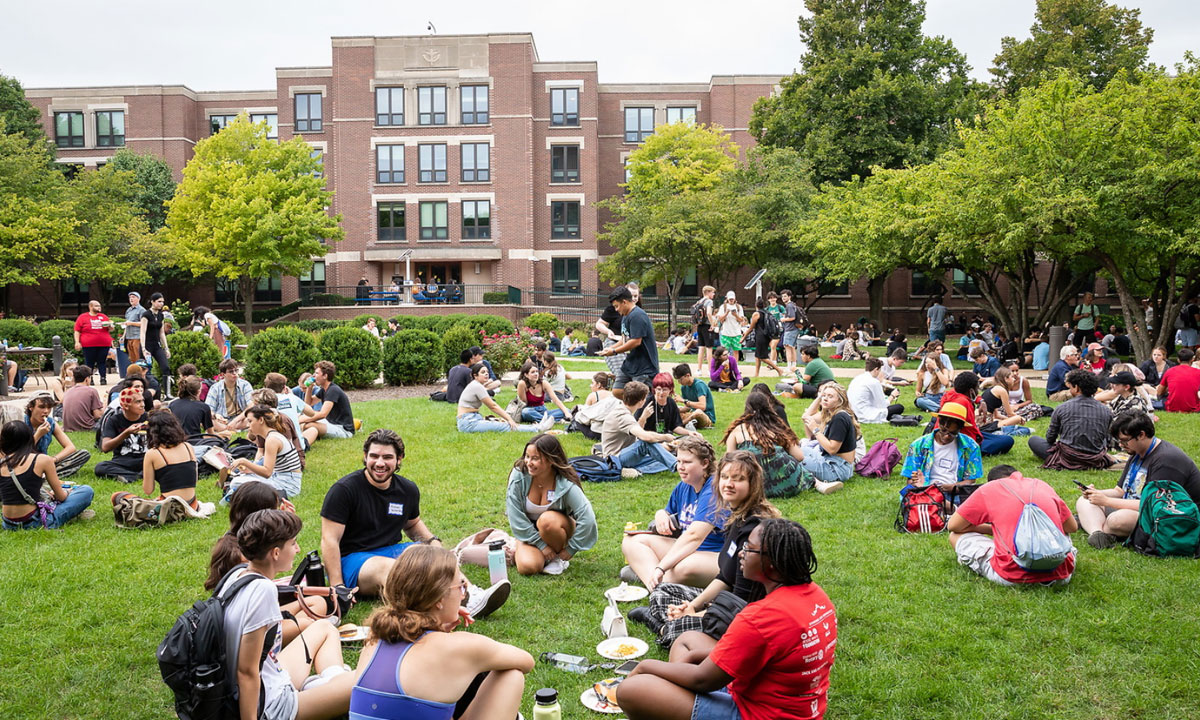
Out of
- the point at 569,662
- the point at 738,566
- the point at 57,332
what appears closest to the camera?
the point at 738,566

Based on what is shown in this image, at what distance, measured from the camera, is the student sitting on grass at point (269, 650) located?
382 centimetres

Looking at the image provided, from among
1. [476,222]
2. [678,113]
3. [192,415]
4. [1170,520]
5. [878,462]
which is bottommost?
[878,462]

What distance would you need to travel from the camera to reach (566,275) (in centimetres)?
4928

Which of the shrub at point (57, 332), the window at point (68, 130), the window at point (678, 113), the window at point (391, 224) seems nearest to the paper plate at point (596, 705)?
the shrub at point (57, 332)

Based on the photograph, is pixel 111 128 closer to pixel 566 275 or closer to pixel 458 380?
pixel 566 275

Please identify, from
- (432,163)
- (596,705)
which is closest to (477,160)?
(432,163)

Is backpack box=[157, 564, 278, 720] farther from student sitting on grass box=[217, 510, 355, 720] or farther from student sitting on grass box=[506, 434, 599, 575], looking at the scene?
student sitting on grass box=[506, 434, 599, 575]

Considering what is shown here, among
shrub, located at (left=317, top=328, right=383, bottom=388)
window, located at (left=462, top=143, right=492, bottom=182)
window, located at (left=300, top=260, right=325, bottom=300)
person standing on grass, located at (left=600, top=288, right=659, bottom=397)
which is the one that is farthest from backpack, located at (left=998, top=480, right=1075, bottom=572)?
window, located at (left=300, top=260, right=325, bottom=300)

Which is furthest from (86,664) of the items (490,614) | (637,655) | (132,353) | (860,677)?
(132,353)

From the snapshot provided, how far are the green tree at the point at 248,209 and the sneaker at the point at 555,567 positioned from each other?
3636cm

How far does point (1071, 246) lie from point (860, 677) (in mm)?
17830

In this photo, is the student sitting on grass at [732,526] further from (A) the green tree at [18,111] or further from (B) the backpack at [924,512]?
(A) the green tree at [18,111]

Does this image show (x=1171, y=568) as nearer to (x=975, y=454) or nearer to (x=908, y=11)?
(x=975, y=454)

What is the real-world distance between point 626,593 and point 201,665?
3.11 m
